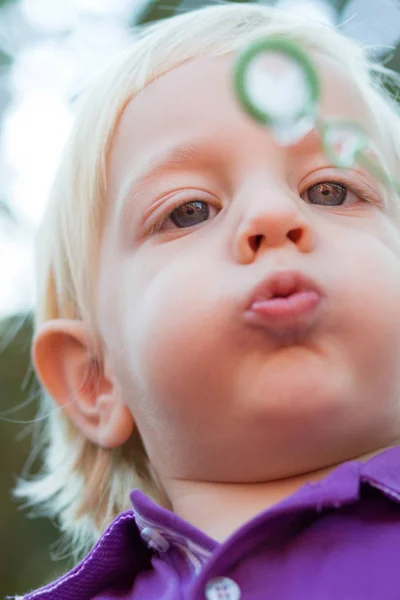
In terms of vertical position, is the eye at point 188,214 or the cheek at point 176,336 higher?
the eye at point 188,214

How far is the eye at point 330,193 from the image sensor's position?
92 cm

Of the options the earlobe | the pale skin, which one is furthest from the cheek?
the earlobe

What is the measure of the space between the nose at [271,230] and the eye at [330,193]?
98mm

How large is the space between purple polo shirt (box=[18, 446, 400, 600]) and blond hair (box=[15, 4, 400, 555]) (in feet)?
1.10

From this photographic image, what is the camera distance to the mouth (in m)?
0.78

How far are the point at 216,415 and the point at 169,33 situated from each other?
506 mm

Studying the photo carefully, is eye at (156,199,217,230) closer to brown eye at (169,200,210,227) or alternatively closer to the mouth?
brown eye at (169,200,210,227)

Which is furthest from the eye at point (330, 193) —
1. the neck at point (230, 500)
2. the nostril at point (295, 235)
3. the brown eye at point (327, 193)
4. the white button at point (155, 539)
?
the white button at point (155, 539)

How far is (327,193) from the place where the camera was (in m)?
0.93

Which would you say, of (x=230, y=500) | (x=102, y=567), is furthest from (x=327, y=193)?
(x=102, y=567)

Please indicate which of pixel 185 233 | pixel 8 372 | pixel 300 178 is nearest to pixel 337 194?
pixel 300 178

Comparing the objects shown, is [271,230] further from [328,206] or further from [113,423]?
[113,423]

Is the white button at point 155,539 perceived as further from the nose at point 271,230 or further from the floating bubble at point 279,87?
the floating bubble at point 279,87

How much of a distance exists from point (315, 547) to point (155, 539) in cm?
20
